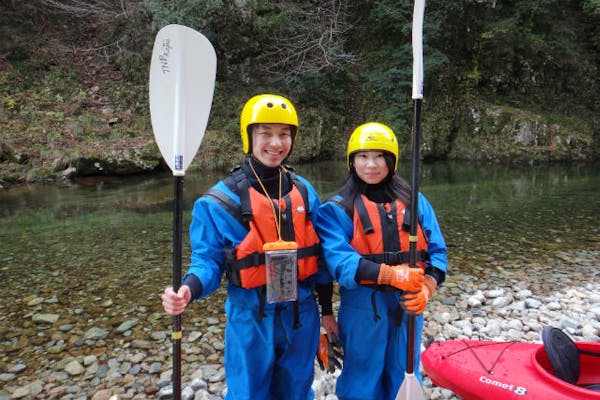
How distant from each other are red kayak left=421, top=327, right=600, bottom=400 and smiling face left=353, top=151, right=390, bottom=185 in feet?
5.04

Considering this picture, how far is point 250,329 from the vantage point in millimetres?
2061

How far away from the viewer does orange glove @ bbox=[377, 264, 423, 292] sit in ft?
6.64

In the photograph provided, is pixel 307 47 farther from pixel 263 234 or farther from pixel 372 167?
pixel 263 234

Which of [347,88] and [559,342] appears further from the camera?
[347,88]

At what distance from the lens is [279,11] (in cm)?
1525

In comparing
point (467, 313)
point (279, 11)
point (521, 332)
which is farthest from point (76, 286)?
point (279, 11)

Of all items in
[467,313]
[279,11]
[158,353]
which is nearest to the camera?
[158,353]

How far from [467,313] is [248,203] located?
10.7ft

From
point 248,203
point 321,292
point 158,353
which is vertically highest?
point 248,203

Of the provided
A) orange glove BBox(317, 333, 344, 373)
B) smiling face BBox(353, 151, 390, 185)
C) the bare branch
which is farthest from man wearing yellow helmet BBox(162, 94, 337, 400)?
the bare branch

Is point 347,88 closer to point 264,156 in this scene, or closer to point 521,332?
point 521,332

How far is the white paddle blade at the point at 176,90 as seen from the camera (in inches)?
78.4

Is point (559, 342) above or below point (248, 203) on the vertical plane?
below

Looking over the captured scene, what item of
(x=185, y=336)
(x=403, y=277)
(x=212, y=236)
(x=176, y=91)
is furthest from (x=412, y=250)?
(x=185, y=336)
